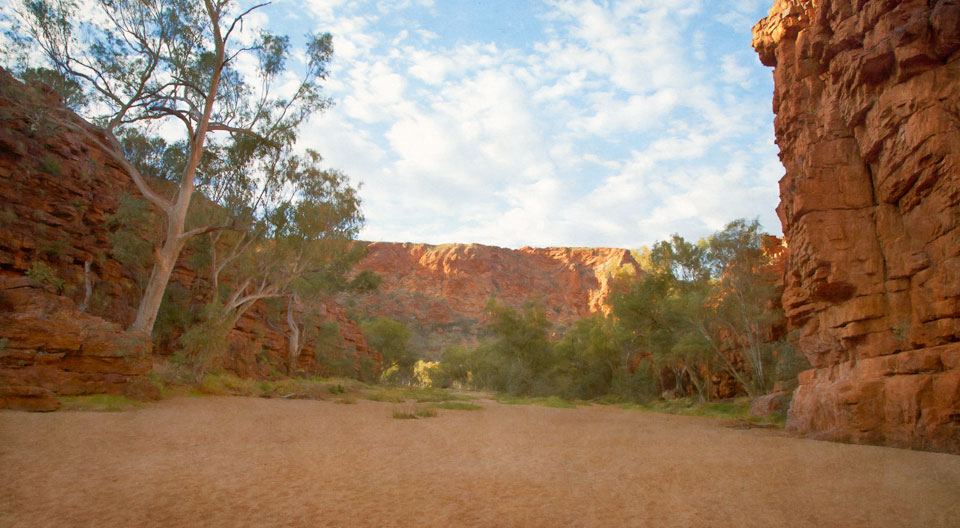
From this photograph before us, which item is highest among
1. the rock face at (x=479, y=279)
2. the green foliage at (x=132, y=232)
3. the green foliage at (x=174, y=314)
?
the rock face at (x=479, y=279)

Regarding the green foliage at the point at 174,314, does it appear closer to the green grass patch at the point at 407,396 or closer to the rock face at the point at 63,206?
the rock face at the point at 63,206

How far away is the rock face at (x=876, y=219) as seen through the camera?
6.92 metres

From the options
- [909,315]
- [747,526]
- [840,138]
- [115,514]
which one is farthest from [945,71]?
[115,514]

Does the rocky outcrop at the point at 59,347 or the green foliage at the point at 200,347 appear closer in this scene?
the rocky outcrop at the point at 59,347

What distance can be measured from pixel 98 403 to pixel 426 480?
25.8 feet

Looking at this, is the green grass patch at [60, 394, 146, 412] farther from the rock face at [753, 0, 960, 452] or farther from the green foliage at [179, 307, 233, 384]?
the rock face at [753, 0, 960, 452]

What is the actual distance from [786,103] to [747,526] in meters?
11.5

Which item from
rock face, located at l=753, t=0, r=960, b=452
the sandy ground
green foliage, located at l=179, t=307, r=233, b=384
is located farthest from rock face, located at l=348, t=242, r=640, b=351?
the sandy ground

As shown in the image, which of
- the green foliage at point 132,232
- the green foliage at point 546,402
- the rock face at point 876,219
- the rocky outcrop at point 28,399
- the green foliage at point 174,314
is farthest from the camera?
the green foliage at point 174,314

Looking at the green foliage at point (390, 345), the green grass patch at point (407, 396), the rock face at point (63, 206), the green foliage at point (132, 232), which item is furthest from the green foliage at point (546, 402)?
the green foliage at point (390, 345)

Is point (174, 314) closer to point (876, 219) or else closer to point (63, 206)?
point (63, 206)

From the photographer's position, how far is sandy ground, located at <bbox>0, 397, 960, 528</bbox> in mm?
3053

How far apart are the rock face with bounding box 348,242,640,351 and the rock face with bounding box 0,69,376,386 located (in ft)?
182

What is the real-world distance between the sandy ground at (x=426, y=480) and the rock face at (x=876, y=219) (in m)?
1.39
